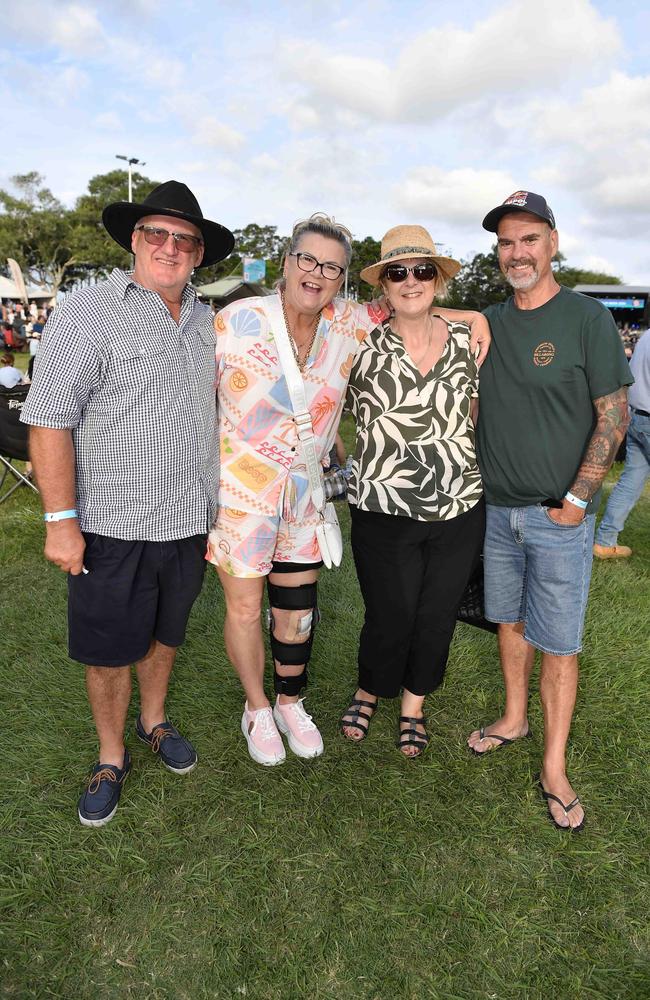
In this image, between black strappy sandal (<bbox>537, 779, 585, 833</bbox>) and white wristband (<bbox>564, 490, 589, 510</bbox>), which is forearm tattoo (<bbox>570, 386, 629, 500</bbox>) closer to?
white wristband (<bbox>564, 490, 589, 510</bbox>)

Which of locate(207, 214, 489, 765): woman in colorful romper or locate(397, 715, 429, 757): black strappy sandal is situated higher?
locate(207, 214, 489, 765): woman in colorful romper

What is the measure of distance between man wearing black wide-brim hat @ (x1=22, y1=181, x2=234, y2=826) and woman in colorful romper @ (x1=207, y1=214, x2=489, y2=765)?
0.10 m

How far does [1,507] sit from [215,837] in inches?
188

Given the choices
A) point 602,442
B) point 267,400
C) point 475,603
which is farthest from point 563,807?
point 267,400

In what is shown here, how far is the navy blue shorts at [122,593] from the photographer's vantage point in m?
2.20

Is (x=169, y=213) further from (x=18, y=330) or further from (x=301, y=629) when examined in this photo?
(x=18, y=330)

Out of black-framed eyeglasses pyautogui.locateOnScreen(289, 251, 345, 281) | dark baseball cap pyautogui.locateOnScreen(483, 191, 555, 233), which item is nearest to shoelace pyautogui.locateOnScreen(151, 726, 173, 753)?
black-framed eyeglasses pyautogui.locateOnScreen(289, 251, 345, 281)

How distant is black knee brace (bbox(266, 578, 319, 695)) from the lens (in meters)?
2.74

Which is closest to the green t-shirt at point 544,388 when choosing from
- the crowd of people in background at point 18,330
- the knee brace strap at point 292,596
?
the knee brace strap at point 292,596

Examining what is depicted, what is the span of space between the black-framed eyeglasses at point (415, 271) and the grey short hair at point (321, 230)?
0.62 feet

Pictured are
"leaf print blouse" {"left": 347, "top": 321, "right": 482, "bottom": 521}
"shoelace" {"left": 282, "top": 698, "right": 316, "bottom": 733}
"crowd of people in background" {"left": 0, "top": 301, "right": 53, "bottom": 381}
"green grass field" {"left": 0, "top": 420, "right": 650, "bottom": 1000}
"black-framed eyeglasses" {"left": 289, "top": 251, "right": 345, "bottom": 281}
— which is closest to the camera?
"green grass field" {"left": 0, "top": 420, "right": 650, "bottom": 1000}

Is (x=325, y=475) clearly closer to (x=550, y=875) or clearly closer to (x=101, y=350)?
(x=101, y=350)

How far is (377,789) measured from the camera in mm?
2586

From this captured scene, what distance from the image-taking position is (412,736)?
2.84 m
